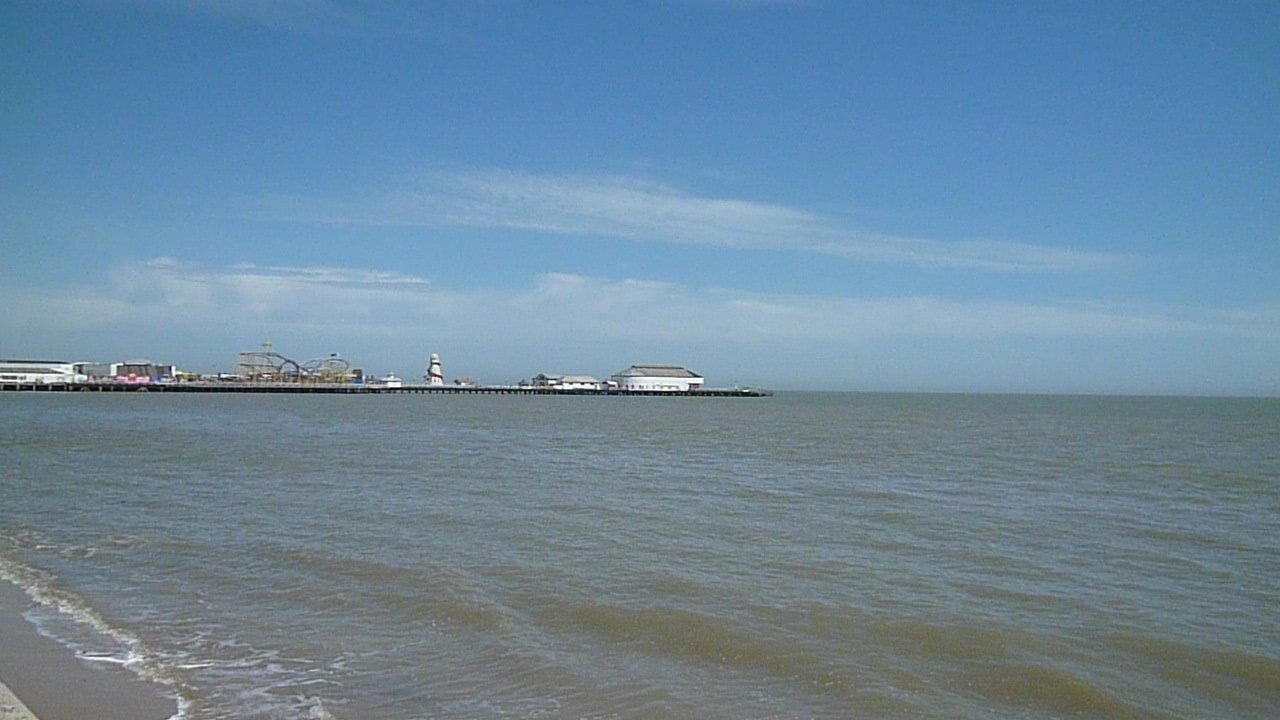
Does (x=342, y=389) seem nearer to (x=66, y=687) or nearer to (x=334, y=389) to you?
(x=334, y=389)

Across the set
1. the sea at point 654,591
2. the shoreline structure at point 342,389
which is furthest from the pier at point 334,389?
the sea at point 654,591

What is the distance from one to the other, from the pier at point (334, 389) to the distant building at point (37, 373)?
933mm

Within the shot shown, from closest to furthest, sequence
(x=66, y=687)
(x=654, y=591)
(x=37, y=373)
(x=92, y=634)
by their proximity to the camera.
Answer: (x=66, y=687) → (x=92, y=634) → (x=654, y=591) → (x=37, y=373)

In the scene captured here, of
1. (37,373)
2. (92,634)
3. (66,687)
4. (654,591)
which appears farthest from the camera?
(37,373)

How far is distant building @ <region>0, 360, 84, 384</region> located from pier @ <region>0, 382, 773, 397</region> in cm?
93

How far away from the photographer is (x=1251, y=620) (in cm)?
1106

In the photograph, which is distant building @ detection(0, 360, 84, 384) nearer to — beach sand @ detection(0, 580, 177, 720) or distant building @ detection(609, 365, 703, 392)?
A: distant building @ detection(609, 365, 703, 392)

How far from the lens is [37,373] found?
376ft

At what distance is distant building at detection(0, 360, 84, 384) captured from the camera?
11119cm

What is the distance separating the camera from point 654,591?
39.4 ft

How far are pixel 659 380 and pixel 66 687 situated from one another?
139 metres

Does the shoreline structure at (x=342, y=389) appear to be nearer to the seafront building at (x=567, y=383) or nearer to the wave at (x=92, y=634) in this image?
the seafront building at (x=567, y=383)

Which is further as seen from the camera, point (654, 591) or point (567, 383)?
point (567, 383)

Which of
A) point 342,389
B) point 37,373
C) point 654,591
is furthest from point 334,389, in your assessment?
point 654,591
